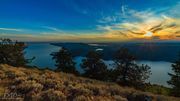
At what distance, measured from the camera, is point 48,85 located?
950cm

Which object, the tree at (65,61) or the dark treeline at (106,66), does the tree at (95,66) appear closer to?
the dark treeline at (106,66)

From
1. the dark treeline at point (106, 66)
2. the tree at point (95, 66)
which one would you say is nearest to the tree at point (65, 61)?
the dark treeline at point (106, 66)

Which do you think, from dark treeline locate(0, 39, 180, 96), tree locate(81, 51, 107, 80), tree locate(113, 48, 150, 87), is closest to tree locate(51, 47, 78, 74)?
dark treeline locate(0, 39, 180, 96)

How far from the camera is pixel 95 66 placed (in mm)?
31438

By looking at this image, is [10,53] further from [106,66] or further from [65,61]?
[106,66]

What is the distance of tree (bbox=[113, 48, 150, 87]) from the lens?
2658 centimetres

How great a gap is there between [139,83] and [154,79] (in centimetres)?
5036

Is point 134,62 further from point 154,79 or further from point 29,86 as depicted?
point 154,79

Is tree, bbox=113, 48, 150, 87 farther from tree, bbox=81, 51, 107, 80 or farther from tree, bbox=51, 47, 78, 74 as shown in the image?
tree, bbox=51, 47, 78, 74

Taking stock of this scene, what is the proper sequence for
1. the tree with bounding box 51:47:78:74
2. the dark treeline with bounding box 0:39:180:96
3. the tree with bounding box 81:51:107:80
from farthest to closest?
the tree with bounding box 51:47:78:74 → the tree with bounding box 81:51:107:80 → the dark treeline with bounding box 0:39:180:96

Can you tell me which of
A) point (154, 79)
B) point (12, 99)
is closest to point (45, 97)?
point (12, 99)

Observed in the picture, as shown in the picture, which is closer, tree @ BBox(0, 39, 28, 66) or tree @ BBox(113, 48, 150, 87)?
tree @ BBox(113, 48, 150, 87)

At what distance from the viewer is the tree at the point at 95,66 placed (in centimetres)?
3097

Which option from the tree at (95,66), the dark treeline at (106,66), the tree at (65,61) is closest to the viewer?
the dark treeline at (106,66)
